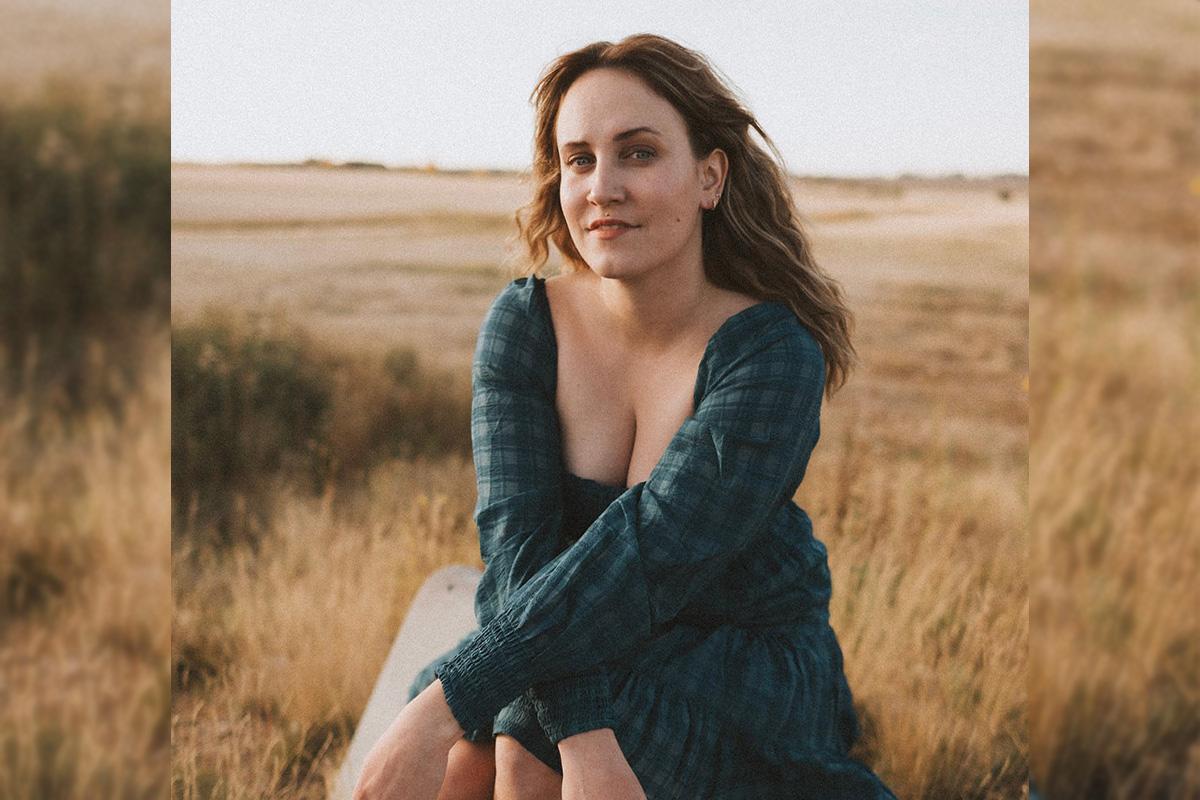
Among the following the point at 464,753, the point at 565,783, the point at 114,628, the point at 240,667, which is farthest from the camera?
the point at 240,667

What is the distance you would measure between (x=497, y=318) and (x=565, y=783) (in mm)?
717

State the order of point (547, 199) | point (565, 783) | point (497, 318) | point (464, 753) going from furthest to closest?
point (547, 199), point (497, 318), point (464, 753), point (565, 783)

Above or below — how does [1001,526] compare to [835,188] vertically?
below

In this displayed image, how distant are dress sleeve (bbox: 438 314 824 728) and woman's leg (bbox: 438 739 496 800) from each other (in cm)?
12

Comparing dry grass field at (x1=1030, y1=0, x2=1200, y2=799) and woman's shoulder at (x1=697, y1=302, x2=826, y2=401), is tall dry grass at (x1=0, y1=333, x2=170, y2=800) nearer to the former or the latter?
woman's shoulder at (x1=697, y1=302, x2=826, y2=401)

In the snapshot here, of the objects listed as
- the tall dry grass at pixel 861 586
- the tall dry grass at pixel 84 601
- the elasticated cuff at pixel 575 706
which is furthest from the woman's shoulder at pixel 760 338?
the tall dry grass at pixel 84 601

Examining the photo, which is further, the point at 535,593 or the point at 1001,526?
the point at 1001,526

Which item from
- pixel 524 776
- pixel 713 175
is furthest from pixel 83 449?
pixel 713 175

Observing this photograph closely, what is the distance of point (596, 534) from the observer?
4.58 feet

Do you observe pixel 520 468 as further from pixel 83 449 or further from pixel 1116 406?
pixel 1116 406

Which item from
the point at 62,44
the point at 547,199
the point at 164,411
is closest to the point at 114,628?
the point at 164,411

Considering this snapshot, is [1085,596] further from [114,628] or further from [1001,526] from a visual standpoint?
[114,628]

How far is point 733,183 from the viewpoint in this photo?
1.67 meters

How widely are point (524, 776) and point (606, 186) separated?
0.84 meters
